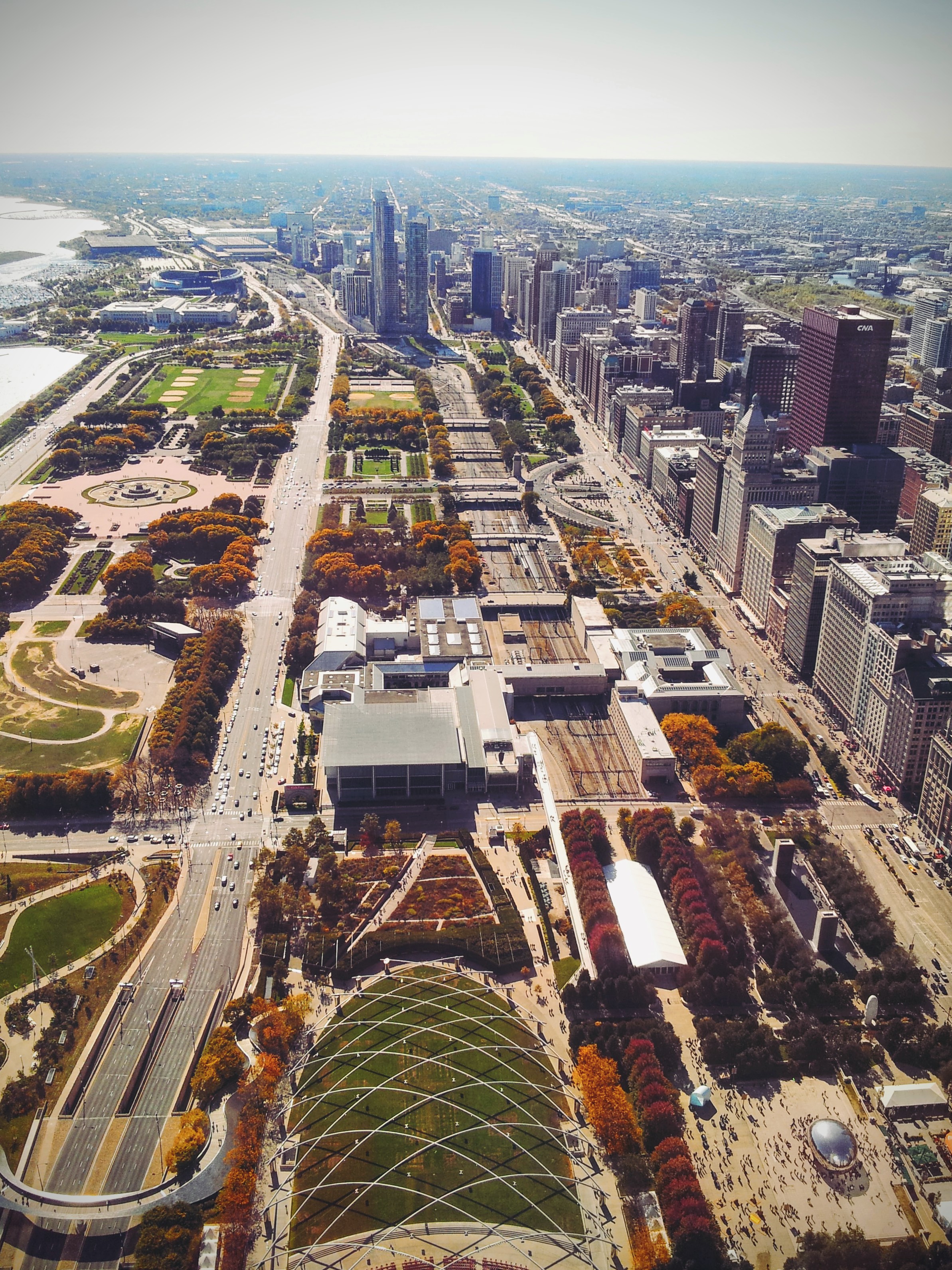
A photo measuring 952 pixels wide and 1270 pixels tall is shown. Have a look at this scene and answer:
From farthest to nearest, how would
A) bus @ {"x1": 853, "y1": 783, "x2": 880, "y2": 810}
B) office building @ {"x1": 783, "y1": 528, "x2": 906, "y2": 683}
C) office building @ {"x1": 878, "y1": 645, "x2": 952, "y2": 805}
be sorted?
office building @ {"x1": 783, "y1": 528, "x2": 906, "y2": 683}
bus @ {"x1": 853, "y1": 783, "x2": 880, "y2": 810}
office building @ {"x1": 878, "y1": 645, "x2": 952, "y2": 805}

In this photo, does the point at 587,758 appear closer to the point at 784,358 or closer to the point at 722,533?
the point at 722,533

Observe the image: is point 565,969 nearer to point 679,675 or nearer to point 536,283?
point 679,675

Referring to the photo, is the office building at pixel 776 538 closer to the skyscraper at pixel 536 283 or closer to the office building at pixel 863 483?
the office building at pixel 863 483

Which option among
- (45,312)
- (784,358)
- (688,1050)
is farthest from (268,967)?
(45,312)

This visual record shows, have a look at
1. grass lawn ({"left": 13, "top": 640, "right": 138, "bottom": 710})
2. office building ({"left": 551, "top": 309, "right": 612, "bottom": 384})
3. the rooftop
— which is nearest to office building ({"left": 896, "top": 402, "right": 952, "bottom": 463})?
office building ({"left": 551, "top": 309, "right": 612, "bottom": 384})

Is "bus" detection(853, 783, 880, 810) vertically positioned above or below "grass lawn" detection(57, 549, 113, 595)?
below

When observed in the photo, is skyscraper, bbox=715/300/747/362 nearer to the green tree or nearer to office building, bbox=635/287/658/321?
office building, bbox=635/287/658/321

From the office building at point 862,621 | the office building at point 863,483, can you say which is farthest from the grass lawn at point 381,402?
the office building at point 862,621
